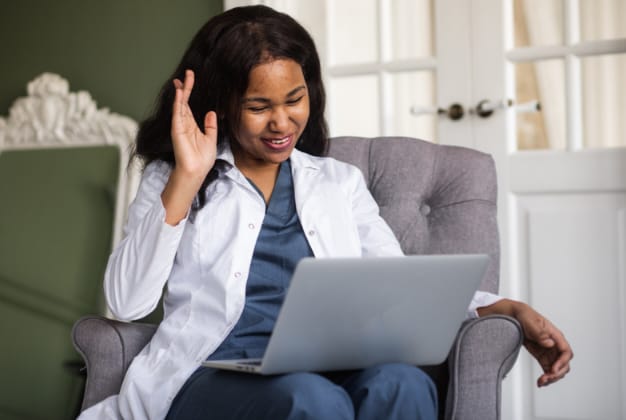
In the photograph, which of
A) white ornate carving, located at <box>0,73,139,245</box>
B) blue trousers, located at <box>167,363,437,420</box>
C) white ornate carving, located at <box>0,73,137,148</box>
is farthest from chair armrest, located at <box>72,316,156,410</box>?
white ornate carving, located at <box>0,73,137,148</box>

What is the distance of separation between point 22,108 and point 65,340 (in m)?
0.88

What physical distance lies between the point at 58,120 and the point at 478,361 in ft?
7.53

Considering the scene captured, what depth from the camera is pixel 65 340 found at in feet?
11.1

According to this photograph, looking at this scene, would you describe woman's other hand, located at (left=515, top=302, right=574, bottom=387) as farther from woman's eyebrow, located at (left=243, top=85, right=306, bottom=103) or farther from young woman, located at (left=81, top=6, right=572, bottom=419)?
woman's eyebrow, located at (left=243, top=85, right=306, bottom=103)

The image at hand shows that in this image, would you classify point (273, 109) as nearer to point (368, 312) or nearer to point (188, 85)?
point (188, 85)

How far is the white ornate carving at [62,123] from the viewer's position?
338 cm

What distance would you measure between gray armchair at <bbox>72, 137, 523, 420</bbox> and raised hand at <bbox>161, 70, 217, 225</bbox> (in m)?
0.26

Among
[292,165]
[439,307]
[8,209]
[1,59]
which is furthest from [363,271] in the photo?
[1,59]

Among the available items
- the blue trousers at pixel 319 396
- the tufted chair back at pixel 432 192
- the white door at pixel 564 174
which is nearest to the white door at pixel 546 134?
the white door at pixel 564 174

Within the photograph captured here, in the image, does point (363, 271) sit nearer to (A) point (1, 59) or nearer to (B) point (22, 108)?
(B) point (22, 108)

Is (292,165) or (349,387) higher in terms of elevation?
(292,165)

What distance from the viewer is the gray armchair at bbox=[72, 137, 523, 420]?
1598mm

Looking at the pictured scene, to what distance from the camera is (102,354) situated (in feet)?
5.38

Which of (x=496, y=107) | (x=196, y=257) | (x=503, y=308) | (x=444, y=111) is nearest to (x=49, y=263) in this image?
(x=444, y=111)
